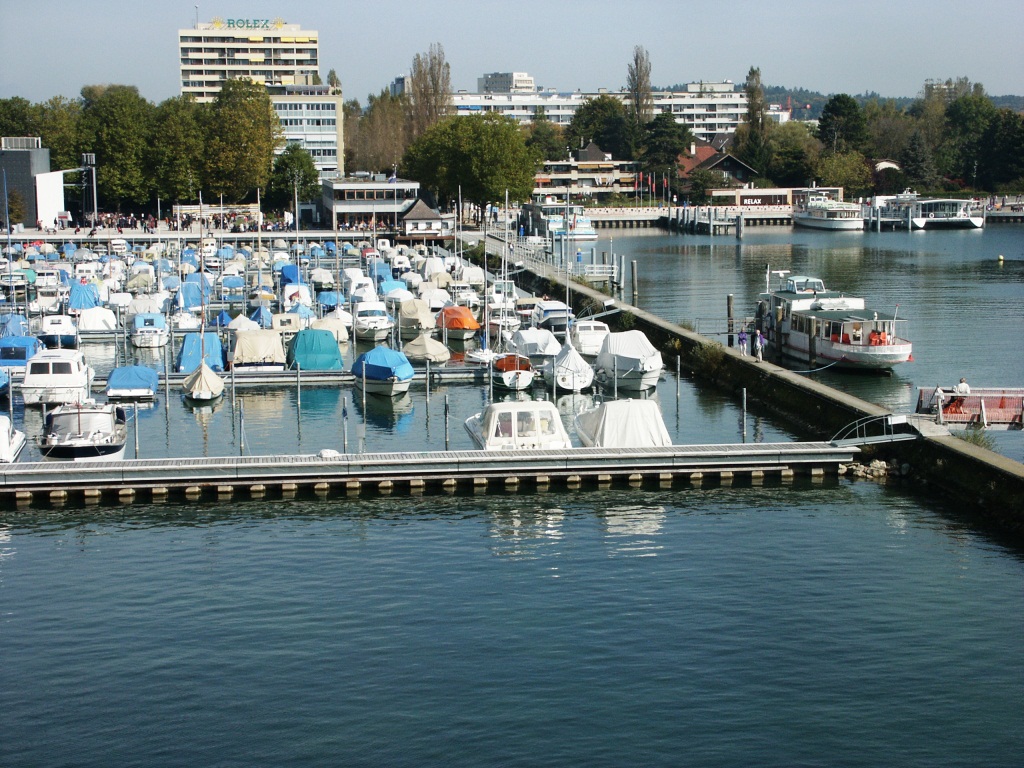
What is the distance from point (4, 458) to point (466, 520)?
456 inches

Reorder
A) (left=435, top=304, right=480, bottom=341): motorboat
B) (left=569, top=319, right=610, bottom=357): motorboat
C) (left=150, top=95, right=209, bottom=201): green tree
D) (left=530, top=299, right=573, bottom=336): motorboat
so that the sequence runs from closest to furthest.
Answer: (left=569, top=319, right=610, bottom=357): motorboat → (left=530, top=299, right=573, bottom=336): motorboat → (left=435, top=304, right=480, bottom=341): motorboat → (left=150, top=95, right=209, bottom=201): green tree

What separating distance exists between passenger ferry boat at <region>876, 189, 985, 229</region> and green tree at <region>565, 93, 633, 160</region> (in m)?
41.5

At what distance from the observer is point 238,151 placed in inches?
4289

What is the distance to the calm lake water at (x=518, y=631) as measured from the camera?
1845 centimetres

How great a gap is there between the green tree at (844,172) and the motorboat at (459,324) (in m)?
98.4

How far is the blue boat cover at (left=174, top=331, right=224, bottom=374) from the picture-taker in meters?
44.9

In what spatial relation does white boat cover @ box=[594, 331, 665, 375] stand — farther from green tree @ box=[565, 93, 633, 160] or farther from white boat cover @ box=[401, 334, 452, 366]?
green tree @ box=[565, 93, 633, 160]

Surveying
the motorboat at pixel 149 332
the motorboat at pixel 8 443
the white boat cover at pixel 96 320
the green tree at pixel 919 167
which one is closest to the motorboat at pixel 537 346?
the motorboat at pixel 149 332

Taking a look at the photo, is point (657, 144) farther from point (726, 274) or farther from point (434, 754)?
point (434, 754)

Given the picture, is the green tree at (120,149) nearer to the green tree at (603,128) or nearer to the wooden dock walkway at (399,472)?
the green tree at (603,128)

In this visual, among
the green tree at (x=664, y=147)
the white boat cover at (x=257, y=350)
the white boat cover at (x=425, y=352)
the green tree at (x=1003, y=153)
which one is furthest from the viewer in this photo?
the green tree at (x=664, y=147)

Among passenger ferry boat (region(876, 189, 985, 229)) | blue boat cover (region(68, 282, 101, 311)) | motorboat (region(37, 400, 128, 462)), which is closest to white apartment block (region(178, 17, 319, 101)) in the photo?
passenger ferry boat (region(876, 189, 985, 229))

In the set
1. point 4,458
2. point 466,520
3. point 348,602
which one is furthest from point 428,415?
point 348,602

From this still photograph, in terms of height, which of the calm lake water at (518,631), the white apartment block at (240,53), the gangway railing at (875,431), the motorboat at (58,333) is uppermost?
the white apartment block at (240,53)
